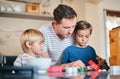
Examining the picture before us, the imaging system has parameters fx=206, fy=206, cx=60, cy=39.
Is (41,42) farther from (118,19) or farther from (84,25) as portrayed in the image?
(118,19)

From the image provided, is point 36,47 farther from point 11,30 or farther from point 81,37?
point 11,30

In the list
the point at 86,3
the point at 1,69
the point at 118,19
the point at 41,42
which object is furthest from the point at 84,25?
the point at 118,19

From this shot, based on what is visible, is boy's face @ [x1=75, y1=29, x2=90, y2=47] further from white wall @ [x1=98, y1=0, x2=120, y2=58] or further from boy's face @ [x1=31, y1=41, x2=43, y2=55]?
white wall @ [x1=98, y1=0, x2=120, y2=58]

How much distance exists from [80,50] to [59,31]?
20 centimetres

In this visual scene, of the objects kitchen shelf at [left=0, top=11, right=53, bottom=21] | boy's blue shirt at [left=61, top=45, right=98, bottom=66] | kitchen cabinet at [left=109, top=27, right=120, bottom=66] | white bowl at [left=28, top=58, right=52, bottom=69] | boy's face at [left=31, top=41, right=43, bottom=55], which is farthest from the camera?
kitchen shelf at [left=0, top=11, right=53, bottom=21]

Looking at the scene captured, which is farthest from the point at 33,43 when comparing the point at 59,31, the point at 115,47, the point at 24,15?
the point at 24,15

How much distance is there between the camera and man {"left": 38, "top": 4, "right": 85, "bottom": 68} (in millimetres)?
1354

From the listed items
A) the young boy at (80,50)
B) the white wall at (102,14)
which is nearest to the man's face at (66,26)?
the young boy at (80,50)

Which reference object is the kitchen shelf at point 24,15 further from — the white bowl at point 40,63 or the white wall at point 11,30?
the white bowl at point 40,63

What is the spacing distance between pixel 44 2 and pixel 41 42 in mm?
2026

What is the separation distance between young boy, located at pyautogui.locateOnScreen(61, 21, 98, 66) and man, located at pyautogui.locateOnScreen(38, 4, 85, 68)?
5cm

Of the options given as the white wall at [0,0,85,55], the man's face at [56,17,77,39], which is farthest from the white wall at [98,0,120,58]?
the man's face at [56,17,77,39]

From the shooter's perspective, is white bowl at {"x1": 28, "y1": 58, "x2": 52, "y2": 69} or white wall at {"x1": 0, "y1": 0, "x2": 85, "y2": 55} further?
white wall at {"x1": 0, "y1": 0, "x2": 85, "y2": 55}

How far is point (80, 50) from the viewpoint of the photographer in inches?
57.1
